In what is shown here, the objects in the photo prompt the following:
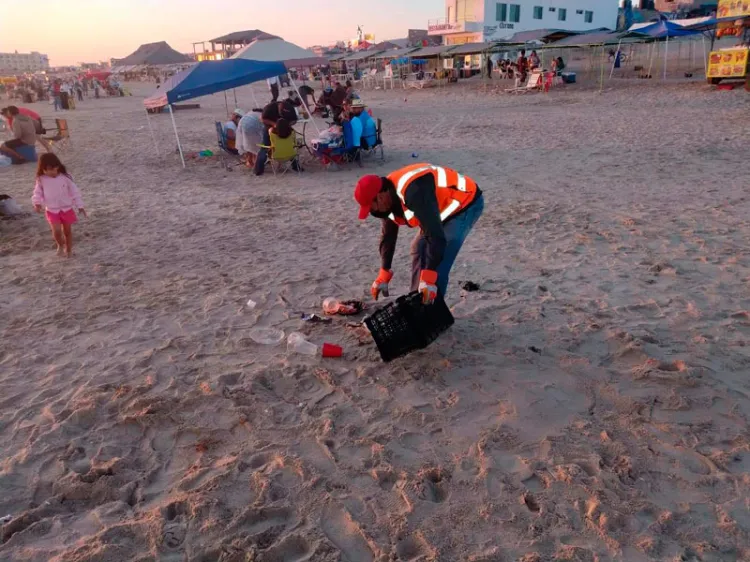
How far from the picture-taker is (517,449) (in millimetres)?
2826

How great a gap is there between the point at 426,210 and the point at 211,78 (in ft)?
28.6

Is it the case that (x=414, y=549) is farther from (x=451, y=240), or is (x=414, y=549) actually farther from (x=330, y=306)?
(x=330, y=306)

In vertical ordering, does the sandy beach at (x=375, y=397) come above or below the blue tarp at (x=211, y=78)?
below

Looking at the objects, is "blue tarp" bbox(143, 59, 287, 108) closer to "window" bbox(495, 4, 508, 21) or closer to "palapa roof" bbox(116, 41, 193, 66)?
"window" bbox(495, 4, 508, 21)

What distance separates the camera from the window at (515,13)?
44.0 m

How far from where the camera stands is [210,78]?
1037 cm

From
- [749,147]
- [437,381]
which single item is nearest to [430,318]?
[437,381]

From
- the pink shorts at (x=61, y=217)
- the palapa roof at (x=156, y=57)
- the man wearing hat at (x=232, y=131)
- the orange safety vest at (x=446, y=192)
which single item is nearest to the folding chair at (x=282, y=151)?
the man wearing hat at (x=232, y=131)

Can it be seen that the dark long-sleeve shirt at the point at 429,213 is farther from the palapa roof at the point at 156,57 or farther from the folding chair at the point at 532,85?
the palapa roof at the point at 156,57

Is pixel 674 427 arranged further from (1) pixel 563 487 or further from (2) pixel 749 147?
(2) pixel 749 147

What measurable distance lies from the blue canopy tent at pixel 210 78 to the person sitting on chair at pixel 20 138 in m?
2.84

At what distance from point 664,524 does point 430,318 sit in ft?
5.49

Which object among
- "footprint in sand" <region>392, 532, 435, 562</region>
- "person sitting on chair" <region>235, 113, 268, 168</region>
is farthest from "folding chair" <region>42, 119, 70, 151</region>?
"footprint in sand" <region>392, 532, 435, 562</region>

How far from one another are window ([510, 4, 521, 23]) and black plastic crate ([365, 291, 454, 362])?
47227mm
